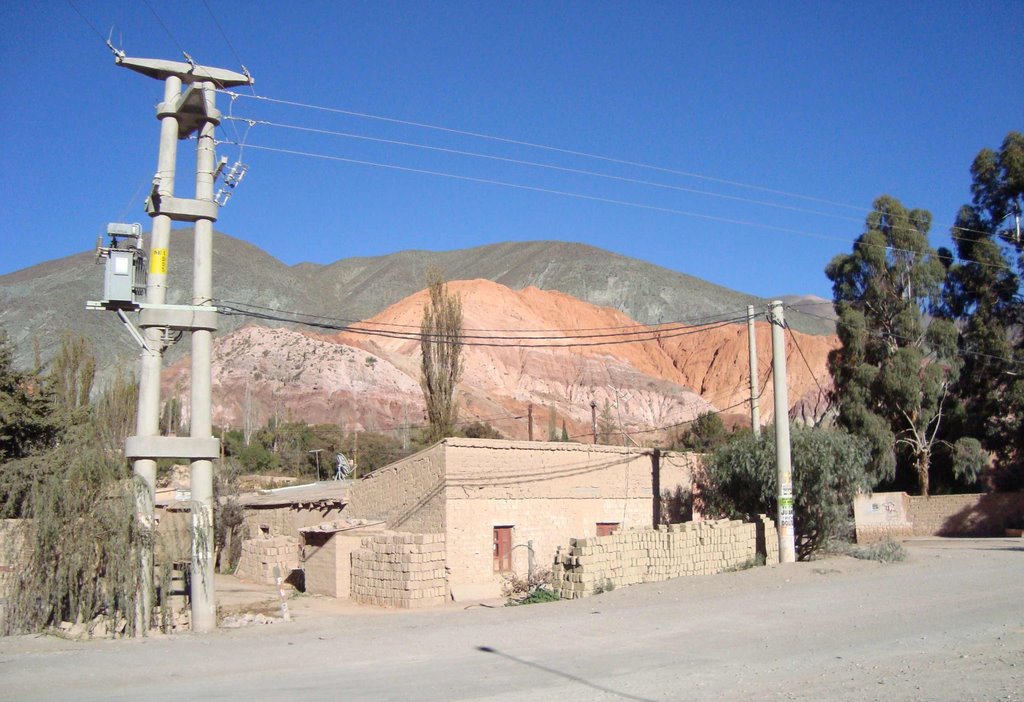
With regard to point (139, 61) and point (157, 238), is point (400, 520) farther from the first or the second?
point (139, 61)

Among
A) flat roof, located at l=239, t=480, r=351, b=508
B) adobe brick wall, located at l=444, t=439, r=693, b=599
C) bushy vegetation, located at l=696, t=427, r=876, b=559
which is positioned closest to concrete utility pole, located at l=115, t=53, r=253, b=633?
adobe brick wall, located at l=444, t=439, r=693, b=599

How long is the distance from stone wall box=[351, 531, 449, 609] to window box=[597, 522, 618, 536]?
675 cm

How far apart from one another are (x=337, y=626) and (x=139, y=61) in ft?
39.2

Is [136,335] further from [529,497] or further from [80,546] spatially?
[529,497]

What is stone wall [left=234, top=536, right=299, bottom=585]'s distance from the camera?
26797 millimetres

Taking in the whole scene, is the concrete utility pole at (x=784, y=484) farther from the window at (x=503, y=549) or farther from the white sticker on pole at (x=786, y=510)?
the window at (x=503, y=549)

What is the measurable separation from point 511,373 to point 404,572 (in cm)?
7076

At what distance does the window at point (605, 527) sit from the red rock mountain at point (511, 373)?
2911cm

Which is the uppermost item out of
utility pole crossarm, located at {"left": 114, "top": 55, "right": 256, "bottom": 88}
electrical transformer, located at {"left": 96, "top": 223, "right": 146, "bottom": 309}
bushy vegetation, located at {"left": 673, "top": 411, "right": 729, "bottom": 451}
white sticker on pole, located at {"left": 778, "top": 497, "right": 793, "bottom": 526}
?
utility pole crossarm, located at {"left": 114, "top": 55, "right": 256, "bottom": 88}

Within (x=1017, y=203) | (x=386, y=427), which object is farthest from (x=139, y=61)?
(x=386, y=427)

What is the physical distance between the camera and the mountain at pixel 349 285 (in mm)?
103438

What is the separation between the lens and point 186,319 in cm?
1775

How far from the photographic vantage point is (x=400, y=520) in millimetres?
24969

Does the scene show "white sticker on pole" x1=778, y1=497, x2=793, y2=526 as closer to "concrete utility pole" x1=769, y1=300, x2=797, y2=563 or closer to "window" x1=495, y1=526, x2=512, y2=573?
"concrete utility pole" x1=769, y1=300, x2=797, y2=563
